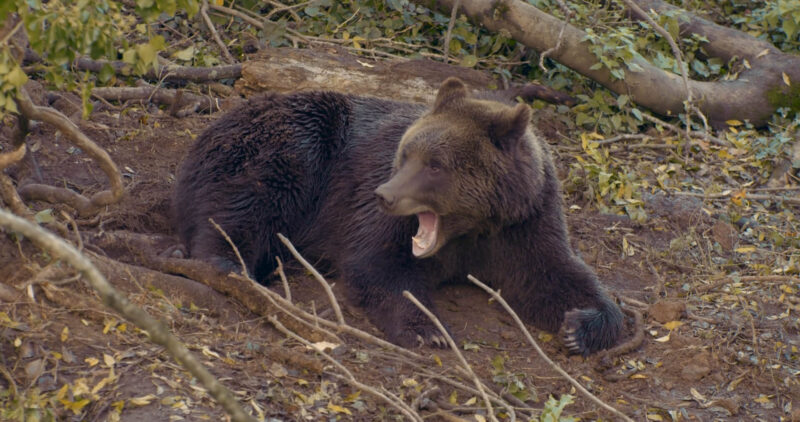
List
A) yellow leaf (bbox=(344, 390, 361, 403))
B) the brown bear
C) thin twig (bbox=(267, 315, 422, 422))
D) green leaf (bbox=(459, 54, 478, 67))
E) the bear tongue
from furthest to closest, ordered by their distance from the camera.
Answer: green leaf (bbox=(459, 54, 478, 67)) → the bear tongue → the brown bear → yellow leaf (bbox=(344, 390, 361, 403)) → thin twig (bbox=(267, 315, 422, 422))

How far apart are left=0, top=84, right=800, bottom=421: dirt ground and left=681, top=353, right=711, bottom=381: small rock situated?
1cm

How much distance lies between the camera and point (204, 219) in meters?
5.94

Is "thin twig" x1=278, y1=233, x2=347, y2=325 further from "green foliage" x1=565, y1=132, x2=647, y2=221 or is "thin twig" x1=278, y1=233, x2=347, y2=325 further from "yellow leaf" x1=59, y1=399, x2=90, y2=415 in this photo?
"green foliage" x1=565, y1=132, x2=647, y2=221

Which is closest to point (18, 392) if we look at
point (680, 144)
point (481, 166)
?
point (481, 166)

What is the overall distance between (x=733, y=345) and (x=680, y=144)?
10.8 feet

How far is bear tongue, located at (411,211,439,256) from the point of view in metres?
5.39

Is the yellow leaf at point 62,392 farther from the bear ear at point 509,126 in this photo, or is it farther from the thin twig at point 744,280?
the thin twig at point 744,280

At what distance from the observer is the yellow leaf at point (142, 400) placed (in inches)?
148

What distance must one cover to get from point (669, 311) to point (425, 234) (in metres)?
1.61

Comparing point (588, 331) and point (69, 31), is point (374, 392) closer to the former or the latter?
point (588, 331)

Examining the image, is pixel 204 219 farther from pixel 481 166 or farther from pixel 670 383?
pixel 670 383

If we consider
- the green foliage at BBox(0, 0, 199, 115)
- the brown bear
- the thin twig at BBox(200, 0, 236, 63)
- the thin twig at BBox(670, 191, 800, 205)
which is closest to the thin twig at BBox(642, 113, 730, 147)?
the thin twig at BBox(670, 191, 800, 205)

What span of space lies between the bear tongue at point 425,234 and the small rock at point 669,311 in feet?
4.95

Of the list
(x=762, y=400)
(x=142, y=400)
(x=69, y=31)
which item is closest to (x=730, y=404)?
(x=762, y=400)
